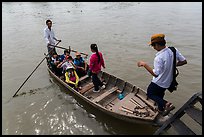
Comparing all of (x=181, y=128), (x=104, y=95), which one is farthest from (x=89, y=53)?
(x=181, y=128)

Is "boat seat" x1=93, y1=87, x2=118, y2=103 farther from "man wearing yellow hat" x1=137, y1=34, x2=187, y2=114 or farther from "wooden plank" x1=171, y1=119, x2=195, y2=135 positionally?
"wooden plank" x1=171, y1=119, x2=195, y2=135

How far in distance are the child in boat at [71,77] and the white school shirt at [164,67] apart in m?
4.04

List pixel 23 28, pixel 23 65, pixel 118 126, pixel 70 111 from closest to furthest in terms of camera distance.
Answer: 1. pixel 118 126
2. pixel 70 111
3. pixel 23 65
4. pixel 23 28

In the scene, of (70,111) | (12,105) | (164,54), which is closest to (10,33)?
(12,105)

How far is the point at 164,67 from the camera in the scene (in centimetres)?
483

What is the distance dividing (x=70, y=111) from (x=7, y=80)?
15.3 feet

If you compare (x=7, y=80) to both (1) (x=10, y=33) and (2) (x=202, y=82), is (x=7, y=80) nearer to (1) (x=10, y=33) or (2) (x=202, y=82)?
(2) (x=202, y=82)

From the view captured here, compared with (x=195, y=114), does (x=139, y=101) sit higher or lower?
lower

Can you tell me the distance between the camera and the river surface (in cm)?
723

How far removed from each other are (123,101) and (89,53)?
24.2ft

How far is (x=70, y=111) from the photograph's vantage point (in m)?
7.94

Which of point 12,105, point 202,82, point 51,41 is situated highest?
point 51,41

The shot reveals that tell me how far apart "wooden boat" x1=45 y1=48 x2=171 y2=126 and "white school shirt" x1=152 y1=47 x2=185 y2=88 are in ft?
3.22

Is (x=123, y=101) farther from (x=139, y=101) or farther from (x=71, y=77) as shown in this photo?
(x=71, y=77)
